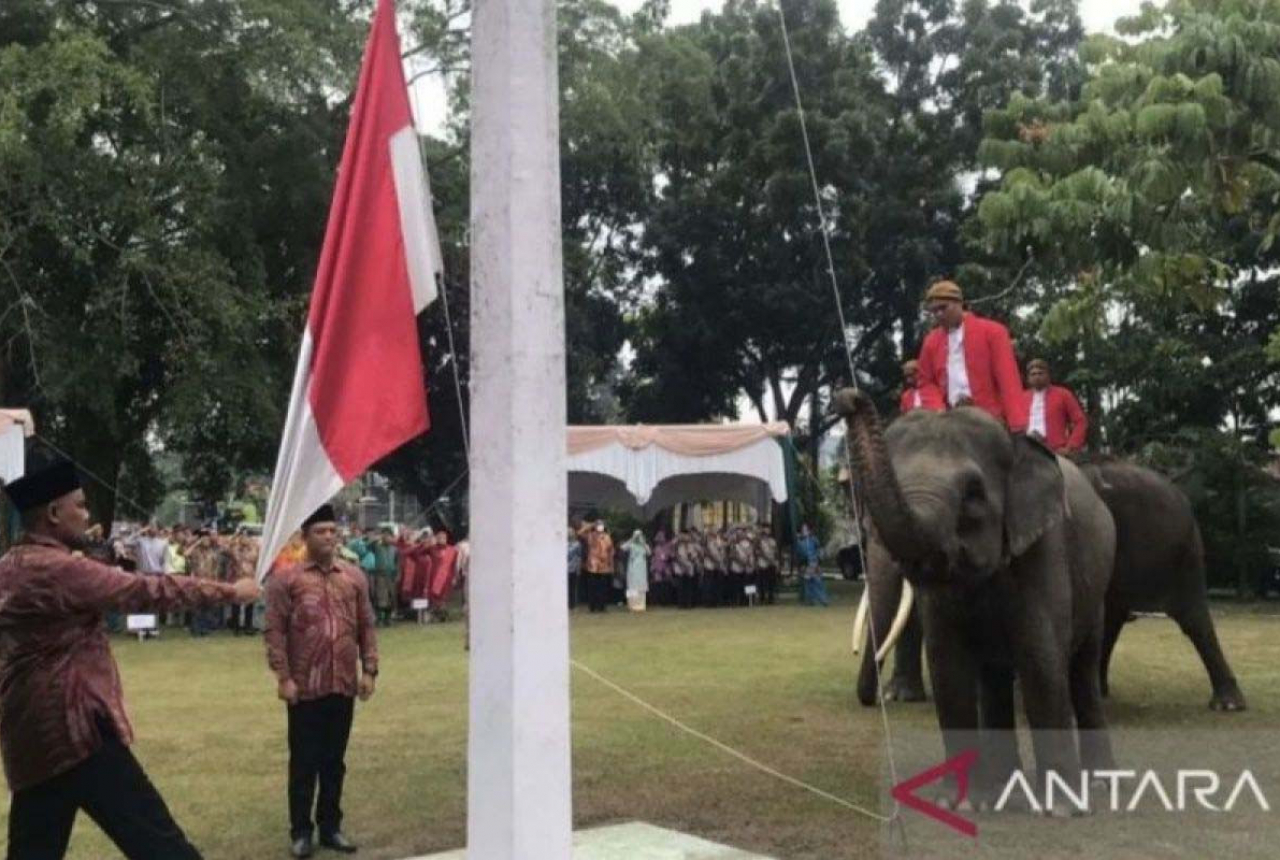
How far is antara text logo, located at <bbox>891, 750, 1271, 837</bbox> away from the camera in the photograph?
7.12 meters

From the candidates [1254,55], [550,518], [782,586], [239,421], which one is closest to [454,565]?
[239,421]

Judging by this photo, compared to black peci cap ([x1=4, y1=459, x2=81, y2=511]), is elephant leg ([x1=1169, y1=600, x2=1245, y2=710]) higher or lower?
lower

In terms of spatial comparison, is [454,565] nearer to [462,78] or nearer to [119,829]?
[462,78]

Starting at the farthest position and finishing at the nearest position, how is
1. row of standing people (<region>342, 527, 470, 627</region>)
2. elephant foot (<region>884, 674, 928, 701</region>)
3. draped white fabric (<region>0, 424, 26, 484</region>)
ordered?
row of standing people (<region>342, 527, 470, 627</region>) < draped white fabric (<region>0, 424, 26, 484</region>) < elephant foot (<region>884, 674, 928, 701</region>)

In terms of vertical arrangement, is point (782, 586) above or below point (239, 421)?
below

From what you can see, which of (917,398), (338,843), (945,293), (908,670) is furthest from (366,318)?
(908,670)

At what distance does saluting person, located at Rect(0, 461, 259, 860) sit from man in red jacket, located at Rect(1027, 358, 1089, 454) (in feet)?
25.3

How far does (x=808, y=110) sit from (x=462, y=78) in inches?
374

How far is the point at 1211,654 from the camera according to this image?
422 inches

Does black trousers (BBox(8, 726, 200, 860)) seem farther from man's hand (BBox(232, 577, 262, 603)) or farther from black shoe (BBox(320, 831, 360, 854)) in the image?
black shoe (BBox(320, 831, 360, 854))

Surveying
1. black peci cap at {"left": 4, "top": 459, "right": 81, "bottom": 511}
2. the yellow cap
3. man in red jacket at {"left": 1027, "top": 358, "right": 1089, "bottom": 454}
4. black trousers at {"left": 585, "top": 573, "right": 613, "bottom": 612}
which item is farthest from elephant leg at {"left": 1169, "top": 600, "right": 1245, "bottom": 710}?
black trousers at {"left": 585, "top": 573, "right": 613, "bottom": 612}

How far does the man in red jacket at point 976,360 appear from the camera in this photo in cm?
786

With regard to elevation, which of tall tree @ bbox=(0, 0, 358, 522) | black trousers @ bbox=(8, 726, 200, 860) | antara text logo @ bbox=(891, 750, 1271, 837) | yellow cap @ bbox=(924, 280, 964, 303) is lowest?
antara text logo @ bbox=(891, 750, 1271, 837)

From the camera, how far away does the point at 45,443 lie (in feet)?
76.6
